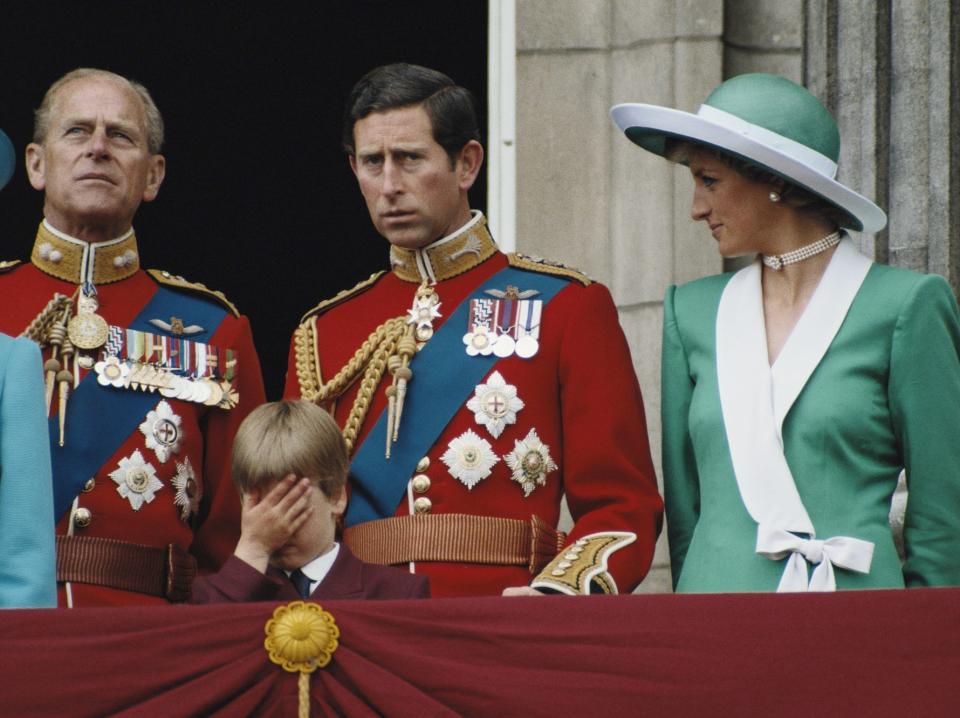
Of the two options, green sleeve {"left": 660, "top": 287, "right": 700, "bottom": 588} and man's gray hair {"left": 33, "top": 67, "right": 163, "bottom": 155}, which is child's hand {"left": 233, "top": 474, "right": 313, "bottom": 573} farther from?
man's gray hair {"left": 33, "top": 67, "right": 163, "bottom": 155}

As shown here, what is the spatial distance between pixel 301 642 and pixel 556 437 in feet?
3.37

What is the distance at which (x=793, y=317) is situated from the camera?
15.1ft

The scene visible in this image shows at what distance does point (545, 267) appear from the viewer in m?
4.95

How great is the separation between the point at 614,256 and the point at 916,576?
6.49 ft

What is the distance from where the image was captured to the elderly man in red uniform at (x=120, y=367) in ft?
15.6

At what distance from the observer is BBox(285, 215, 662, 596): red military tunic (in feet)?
15.0

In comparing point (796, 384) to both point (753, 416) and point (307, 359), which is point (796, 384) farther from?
point (307, 359)

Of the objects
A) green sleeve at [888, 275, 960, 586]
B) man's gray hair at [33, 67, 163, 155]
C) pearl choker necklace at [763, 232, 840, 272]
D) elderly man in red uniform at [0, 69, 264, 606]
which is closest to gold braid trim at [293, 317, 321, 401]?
elderly man in red uniform at [0, 69, 264, 606]

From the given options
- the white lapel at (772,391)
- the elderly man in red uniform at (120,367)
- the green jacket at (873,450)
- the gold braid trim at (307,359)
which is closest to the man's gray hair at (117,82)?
the elderly man in red uniform at (120,367)

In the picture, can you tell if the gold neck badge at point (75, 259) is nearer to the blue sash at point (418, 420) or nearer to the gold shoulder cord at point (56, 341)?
the gold shoulder cord at point (56, 341)

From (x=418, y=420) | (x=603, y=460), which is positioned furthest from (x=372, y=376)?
(x=603, y=460)

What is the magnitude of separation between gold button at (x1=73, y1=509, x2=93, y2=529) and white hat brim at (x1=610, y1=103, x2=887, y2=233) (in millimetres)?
1366

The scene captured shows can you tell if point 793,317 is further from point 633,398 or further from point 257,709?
point 257,709

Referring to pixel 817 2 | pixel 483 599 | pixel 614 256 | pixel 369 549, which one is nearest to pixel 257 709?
pixel 483 599
